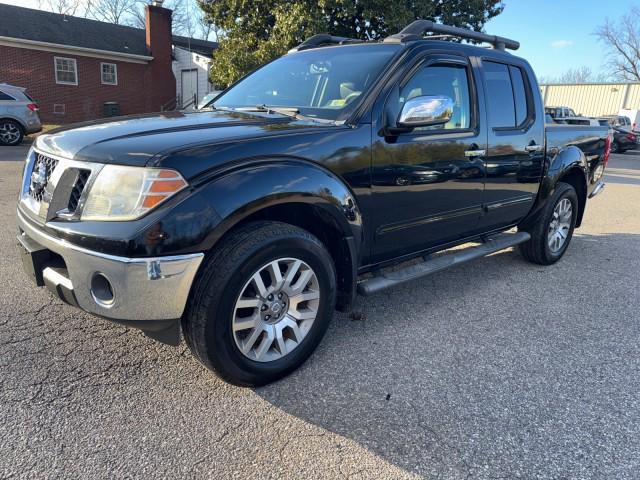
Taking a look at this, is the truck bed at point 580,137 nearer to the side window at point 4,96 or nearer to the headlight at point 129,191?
the headlight at point 129,191

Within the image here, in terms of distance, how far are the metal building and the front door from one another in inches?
1364

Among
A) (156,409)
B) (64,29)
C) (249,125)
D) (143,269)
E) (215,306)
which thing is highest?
(64,29)

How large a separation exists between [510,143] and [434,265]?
1314 mm

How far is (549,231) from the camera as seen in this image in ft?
16.3

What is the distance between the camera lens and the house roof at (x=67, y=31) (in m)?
21.3

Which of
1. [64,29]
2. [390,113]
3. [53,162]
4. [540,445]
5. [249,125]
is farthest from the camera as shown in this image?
[64,29]

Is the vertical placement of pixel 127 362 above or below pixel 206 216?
below

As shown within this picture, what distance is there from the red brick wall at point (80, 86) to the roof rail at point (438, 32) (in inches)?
882

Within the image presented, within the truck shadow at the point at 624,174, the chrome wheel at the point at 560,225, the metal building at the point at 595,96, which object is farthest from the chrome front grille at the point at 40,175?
the metal building at the point at 595,96

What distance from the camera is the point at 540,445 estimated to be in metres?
2.32

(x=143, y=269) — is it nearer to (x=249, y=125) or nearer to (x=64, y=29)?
(x=249, y=125)

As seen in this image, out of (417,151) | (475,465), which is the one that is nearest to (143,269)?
(475,465)

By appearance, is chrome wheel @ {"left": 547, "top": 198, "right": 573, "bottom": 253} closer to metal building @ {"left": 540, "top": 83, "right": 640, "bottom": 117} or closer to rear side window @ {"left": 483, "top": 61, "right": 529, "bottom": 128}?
rear side window @ {"left": 483, "top": 61, "right": 529, "bottom": 128}

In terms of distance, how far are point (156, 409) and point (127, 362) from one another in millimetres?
516
